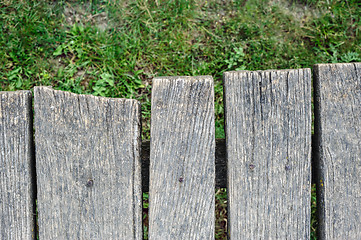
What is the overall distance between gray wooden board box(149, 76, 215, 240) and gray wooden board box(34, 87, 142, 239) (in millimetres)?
107

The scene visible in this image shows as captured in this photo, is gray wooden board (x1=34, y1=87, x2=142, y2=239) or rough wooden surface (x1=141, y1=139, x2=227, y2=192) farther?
rough wooden surface (x1=141, y1=139, x2=227, y2=192)

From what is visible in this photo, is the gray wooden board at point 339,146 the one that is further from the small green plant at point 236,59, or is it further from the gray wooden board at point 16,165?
the gray wooden board at point 16,165

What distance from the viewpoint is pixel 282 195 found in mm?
1575

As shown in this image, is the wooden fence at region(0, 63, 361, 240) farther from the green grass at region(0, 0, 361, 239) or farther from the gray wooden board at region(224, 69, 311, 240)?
the green grass at region(0, 0, 361, 239)

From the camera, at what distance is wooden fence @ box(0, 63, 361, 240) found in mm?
1530

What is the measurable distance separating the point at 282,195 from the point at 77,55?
2.26 m

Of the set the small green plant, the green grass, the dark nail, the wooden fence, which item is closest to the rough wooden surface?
the wooden fence

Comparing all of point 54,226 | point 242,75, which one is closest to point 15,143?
point 54,226

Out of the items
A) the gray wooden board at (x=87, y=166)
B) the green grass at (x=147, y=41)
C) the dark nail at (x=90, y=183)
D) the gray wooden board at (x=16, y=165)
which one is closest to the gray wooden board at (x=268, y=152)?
the gray wooden board at (x=87, y=166)

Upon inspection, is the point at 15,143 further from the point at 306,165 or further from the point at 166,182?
the point at 306,165

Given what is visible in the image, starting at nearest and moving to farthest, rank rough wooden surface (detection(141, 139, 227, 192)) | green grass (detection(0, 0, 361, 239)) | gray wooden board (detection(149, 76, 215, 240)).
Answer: gray wooden board (detection(149, 76, 215, 240)) → rough wooden surface (detection(141, 139, 227, 192)) → green grass (detection(0, 0, 361, 239))

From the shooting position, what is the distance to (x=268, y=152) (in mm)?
1558

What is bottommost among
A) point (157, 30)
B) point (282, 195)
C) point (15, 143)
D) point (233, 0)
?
point (282, 195)

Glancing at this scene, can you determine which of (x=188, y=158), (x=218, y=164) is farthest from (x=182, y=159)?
(x=218, y=164)
